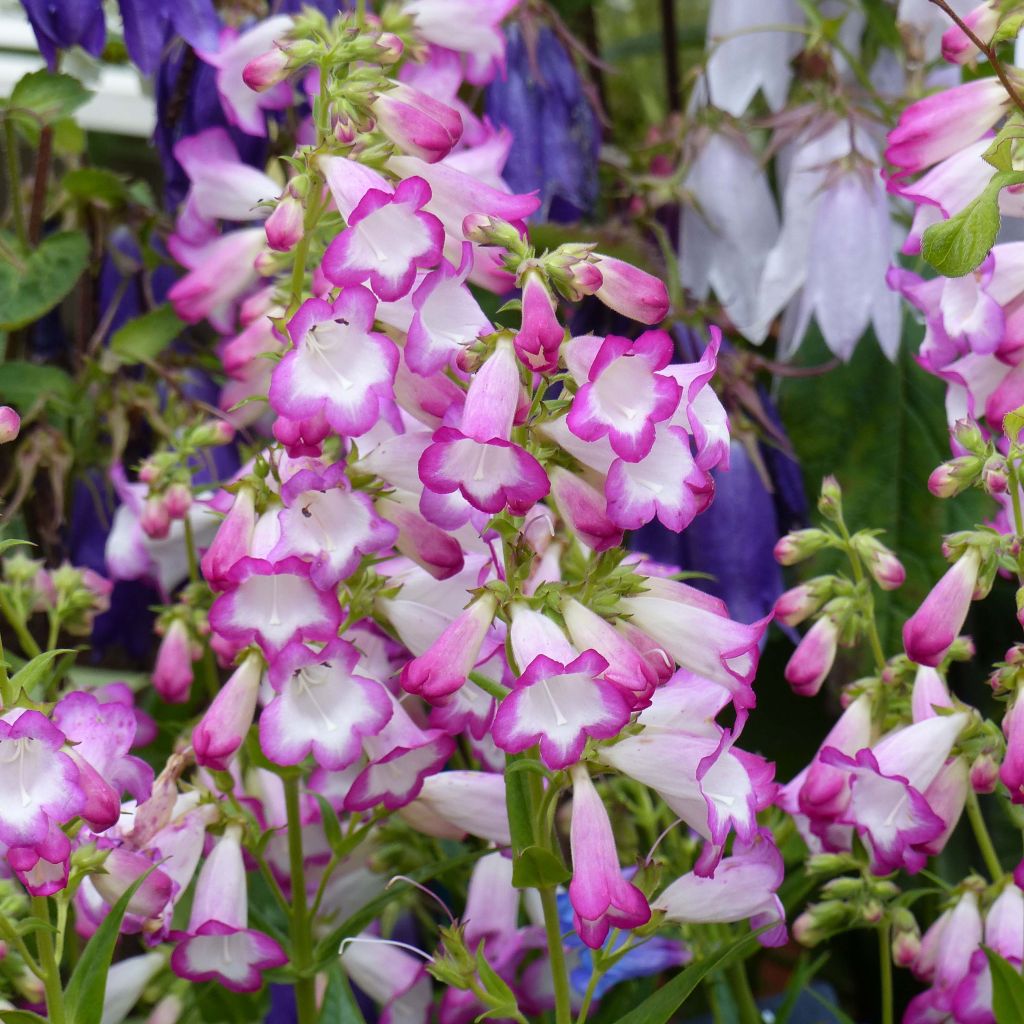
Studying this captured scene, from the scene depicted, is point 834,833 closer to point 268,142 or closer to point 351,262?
point 351,262

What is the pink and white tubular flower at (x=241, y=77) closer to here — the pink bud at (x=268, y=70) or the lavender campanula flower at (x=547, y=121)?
the lavender campanula flower at (x=547, y=121)

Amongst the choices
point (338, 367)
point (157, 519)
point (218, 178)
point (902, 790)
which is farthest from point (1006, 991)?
point (218, 178)

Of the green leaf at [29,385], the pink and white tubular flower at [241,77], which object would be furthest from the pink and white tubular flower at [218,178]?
the green leaf at [29,385]

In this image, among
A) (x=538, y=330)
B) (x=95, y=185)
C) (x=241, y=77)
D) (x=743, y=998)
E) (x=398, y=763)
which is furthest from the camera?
(x=95, y=185)

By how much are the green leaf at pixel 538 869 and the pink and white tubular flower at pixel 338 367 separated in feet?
0.44

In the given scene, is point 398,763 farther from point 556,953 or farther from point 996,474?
point 996,474

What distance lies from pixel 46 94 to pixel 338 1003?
0.48 m

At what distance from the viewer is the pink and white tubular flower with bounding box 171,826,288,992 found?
21.4 inches

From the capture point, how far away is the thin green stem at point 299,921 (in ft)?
1.84

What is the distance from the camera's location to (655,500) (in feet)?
1.38

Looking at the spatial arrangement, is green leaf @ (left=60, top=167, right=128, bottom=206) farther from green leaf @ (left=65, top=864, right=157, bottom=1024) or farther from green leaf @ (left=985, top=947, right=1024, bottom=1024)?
green leaf @ (left=985, top=947, right=1024, bottom=1024)

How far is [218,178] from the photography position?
727 mm

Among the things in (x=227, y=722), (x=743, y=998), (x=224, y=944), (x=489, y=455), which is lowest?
(x=743, y=998)

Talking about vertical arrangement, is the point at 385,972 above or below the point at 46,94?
below
